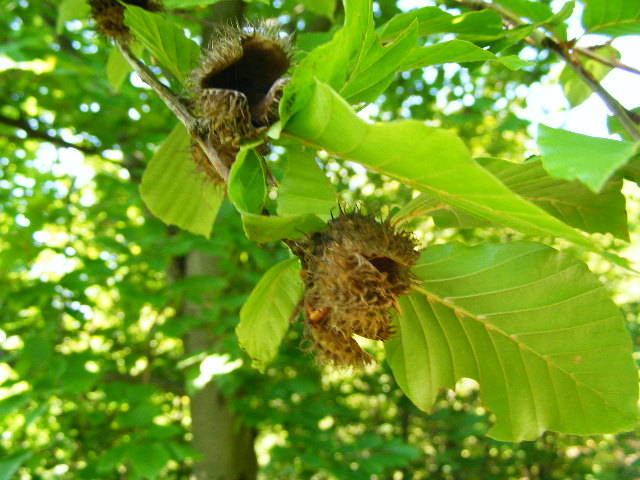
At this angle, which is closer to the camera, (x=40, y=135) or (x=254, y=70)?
(x=254, y=70)

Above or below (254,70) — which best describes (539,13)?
above

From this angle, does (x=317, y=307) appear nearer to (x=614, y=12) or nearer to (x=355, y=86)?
(x=355, y=86)

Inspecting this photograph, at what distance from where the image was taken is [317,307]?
907 millimetres

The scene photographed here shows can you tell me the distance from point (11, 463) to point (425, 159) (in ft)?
7.62

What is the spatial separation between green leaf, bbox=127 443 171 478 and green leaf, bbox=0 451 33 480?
423 millimetres

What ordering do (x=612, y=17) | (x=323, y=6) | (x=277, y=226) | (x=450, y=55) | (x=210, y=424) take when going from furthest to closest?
1. (x=210, y=424)
2. (x=323, y=6)
3. (x=612, y=17)
4. (x=450, y=55)
5. (x=277, y=226)

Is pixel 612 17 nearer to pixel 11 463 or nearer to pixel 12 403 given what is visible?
pixel 12 403

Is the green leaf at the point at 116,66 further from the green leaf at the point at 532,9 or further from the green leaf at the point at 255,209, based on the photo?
the green leaf at the point at 532,9

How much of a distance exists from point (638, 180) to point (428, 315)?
0.47 metres

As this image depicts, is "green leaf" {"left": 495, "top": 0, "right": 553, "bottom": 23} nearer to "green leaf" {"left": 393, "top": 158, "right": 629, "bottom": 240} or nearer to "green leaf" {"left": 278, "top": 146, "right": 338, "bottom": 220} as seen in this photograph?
"green leaf" {"left": 393, "top": 158, "right": 629, "bottom": 240}

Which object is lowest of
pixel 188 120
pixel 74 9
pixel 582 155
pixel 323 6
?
pixel 582 155

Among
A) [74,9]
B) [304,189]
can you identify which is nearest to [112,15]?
[74,9]

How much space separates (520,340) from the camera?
108cm

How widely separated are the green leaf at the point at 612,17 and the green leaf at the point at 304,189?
3.14 feet
